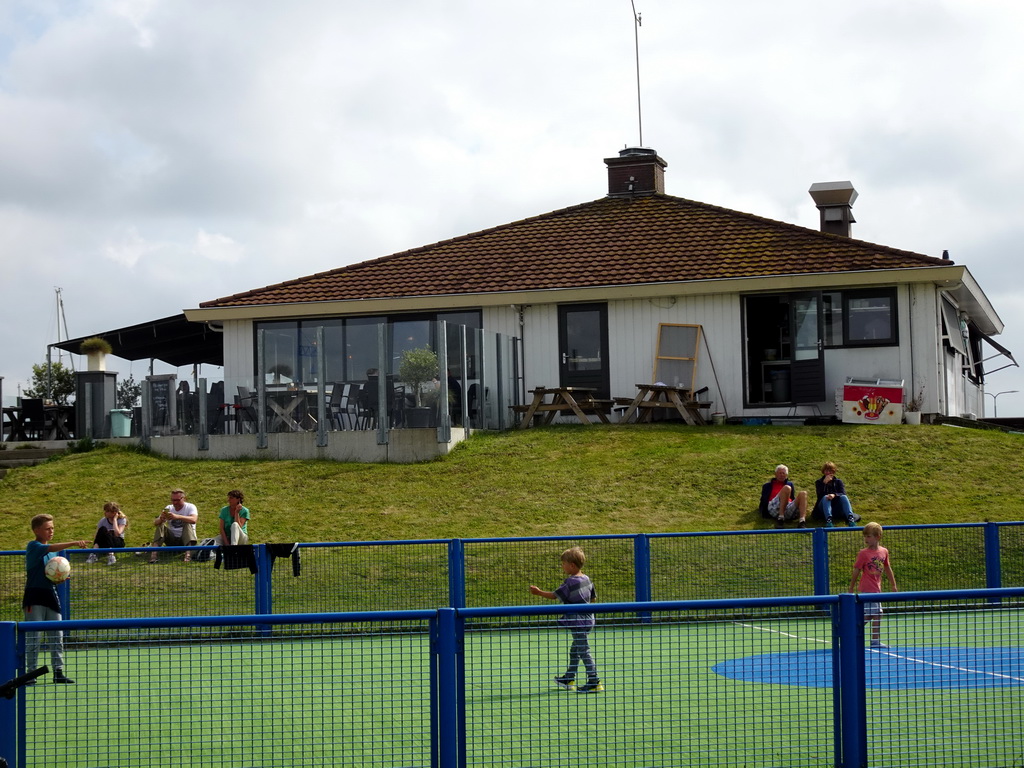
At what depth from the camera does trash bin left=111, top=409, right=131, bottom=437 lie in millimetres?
27312

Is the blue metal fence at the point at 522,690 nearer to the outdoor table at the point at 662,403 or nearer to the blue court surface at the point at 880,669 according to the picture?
the blue court surface at the point at 880,669

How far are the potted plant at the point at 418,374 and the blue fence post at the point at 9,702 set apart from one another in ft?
58.0

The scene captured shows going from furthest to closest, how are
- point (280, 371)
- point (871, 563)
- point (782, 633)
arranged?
point (280, 371) < point (871, 563) < point (782, 633)

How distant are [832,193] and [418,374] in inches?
538

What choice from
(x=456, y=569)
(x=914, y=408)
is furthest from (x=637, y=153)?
(x=456, y=569)

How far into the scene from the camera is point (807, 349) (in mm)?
27156

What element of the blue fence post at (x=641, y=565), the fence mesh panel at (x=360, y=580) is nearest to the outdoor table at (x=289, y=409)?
the fence mesh panel at (x=360, y=580)

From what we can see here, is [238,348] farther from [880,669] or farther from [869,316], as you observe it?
[880,669]

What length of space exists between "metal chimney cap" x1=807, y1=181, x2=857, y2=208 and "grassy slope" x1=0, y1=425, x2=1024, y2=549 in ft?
32.5

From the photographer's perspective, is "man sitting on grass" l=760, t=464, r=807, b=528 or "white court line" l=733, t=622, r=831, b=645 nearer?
"white court line" l=733, t=622, r=831, b=645

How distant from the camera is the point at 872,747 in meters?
7.46

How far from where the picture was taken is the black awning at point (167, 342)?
3328 cm

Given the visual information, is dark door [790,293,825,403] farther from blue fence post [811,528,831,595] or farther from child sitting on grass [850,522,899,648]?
child sitting on grass [850,522,899,648]

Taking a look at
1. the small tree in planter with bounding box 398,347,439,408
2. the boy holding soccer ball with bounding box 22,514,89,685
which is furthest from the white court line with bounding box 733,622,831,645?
the small tree in planter with bounding box 398,347,439,408
